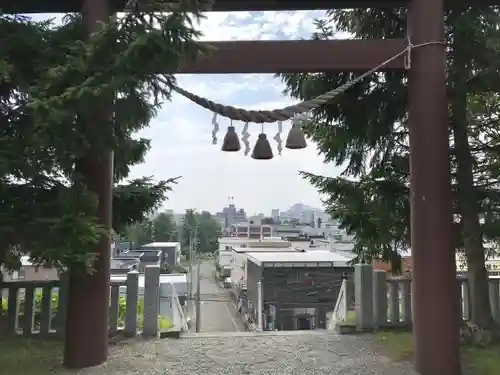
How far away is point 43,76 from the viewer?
3.67 m

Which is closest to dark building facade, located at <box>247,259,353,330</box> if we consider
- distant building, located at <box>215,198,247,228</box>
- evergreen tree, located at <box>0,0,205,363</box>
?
evergreen tree, located at <box>0,0,205,363</box>

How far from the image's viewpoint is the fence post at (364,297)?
19.6ft

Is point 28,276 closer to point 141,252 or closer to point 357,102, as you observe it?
point 357,102

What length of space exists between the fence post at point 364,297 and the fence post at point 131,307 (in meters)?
2.79

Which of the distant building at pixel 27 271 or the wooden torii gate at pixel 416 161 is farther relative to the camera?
the wooden torii gate at pixel 416 161

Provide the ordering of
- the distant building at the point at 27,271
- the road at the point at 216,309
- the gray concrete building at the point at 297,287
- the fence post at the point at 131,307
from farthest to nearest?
the road at the point at 216,309, the gray concrete building at the point at 297,287, the fence post at the point at 131,307, the distant building at the point at 27,271

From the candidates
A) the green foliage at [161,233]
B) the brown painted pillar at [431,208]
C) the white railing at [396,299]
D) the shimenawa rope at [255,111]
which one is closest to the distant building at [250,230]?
the green foliage at [161,233]

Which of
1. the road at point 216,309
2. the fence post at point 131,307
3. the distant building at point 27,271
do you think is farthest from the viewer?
the road at point 216,309

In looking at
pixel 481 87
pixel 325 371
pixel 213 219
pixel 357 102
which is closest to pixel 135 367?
pixel 325 371

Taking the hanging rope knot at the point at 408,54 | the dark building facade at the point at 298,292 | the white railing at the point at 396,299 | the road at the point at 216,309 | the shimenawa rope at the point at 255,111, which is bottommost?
the road at the point at 216,309

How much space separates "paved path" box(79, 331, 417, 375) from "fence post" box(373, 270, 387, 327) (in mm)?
449

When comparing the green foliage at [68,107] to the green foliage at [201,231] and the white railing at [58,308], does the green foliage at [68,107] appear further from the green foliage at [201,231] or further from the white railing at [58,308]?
the green foliage at [201,231]

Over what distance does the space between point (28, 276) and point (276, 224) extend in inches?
897

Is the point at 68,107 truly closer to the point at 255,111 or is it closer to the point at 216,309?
the point at 255,111
